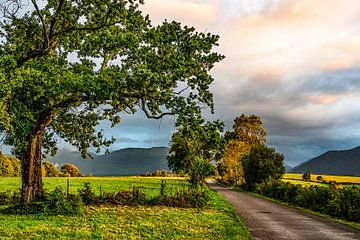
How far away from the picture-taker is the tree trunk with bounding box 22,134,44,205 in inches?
988

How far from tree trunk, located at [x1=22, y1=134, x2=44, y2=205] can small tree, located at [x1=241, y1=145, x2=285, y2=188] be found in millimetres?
43678

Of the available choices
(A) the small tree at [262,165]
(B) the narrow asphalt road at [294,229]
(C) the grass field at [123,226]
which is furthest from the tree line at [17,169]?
(B) the narrow asphalt road at [294,229]

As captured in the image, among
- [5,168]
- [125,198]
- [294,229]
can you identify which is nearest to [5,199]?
[125,198]

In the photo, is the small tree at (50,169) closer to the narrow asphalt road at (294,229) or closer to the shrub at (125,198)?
the shrub at (125,198)

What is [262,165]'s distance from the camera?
6294 cm

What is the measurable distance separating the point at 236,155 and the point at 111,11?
198 ft

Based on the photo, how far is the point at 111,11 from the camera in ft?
71.8

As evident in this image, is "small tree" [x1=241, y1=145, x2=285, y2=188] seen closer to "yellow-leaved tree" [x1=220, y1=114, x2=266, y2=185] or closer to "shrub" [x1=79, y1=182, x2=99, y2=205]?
"yellow-leaved tree" [x1=220, y1=114, x2=266, y2=185]

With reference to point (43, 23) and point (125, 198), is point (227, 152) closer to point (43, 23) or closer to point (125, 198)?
point (125, 198)

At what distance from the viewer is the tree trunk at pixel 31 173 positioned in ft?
82.3

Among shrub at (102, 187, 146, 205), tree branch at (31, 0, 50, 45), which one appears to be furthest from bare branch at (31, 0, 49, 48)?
shrub at (102, 187, 146, 205)

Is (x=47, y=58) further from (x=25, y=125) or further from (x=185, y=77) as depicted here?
(x=185, y=77)

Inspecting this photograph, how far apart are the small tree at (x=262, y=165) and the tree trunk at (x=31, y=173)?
43.7 metres

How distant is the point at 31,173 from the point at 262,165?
44.9 m
